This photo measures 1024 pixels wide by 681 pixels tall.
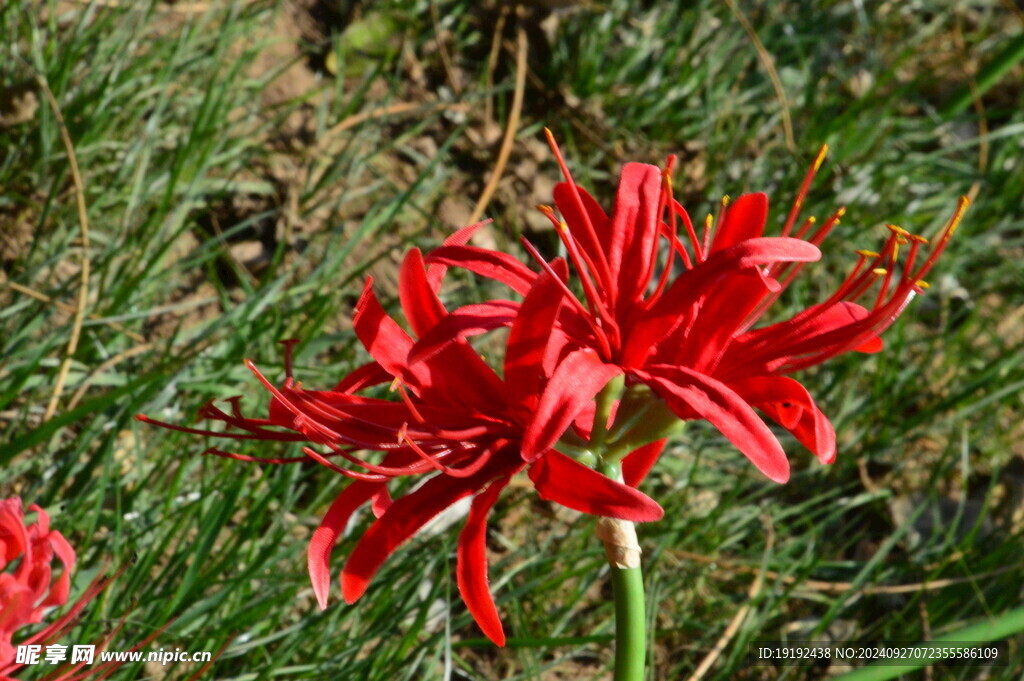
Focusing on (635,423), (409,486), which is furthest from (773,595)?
(635,423)

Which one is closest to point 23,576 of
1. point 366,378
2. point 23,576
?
point 23,576

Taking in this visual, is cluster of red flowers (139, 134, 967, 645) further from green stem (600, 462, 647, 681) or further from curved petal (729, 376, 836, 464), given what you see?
green stem (600, 462, 647, 681)

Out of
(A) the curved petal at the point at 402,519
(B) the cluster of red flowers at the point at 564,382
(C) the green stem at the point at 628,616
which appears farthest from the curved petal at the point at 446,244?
(C) the green stem at the point at 628,616

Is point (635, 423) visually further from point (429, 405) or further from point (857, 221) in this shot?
point (857, 221)

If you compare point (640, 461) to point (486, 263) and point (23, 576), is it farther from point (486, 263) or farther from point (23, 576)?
point (23, 576)

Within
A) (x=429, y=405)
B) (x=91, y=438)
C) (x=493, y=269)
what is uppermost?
(x=493, y=269)

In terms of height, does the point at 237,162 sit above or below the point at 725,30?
below

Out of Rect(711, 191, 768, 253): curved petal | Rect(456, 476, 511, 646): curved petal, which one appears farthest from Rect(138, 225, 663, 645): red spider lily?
Rect(711, 191, 768, 253): curved petal
